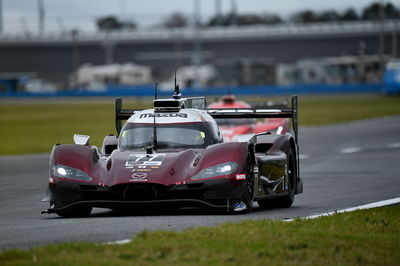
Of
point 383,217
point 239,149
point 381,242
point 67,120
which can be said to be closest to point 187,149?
point 239,149

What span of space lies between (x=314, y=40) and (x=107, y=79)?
865 inches

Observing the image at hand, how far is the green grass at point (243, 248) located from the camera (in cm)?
780

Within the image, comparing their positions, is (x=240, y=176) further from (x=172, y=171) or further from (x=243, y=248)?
(x=243, y=248)

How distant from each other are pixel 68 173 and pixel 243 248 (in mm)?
4048

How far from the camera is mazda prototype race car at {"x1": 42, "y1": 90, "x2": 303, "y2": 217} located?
11.6 metres

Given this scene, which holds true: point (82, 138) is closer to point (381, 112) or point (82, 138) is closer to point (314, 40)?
point (381, 112)

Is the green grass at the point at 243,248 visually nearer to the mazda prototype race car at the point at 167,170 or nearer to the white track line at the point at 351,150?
the mazda prototype race car at the point at 167,170

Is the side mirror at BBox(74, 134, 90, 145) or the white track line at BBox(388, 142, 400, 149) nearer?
the side mirror at BBox(74, 134, 90, 145)

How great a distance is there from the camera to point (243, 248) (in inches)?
334

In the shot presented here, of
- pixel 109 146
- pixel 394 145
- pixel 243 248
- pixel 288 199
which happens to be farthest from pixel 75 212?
pixel 394 145

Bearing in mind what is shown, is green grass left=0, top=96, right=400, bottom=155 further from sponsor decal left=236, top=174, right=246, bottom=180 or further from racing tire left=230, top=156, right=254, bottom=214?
sponsor decal left=236, top=174, right=246, bottom=180

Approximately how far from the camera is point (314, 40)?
105m

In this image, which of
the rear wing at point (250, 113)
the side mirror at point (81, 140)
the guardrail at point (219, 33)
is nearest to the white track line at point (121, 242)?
the side mirror at point (81, 140)

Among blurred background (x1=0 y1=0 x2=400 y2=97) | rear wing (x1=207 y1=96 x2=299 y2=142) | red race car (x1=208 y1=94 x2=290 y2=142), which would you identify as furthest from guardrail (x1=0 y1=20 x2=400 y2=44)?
rear wing (x1=207 y1=96 x2=299 y2=142)
